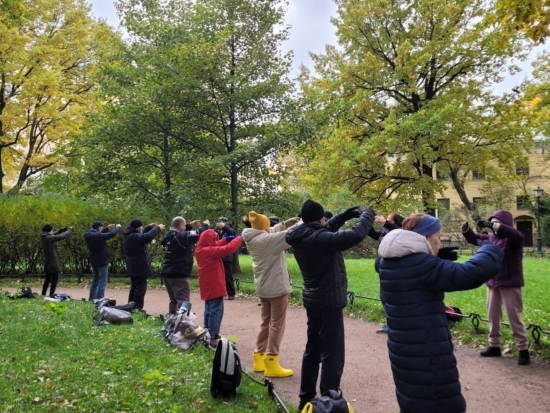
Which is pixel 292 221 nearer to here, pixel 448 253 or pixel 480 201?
pixel 448 253

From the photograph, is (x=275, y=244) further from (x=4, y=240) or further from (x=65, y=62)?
(x=65, y=62)

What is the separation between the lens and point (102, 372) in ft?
19.2

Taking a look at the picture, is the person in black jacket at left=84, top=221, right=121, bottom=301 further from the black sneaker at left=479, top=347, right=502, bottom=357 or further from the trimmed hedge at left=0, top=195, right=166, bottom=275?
the black sneaker at left=479, top=347, right=502, bottom=357

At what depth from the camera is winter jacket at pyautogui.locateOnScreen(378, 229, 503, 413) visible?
314 cm

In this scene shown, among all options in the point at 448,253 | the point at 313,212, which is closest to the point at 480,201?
the point at 313,212

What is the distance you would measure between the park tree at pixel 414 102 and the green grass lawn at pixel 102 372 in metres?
13.4

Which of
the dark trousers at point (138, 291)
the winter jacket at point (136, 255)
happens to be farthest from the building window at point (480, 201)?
the winter jacket at point (136, 255)

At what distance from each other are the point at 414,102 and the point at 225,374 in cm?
2018

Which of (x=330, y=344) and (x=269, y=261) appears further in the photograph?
(x=269, y=261)

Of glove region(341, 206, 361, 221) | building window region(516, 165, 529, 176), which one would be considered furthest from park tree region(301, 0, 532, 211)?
glove region(341, 206, 361, 221)

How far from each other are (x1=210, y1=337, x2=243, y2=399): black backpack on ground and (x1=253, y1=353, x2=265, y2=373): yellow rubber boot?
4.01 feet

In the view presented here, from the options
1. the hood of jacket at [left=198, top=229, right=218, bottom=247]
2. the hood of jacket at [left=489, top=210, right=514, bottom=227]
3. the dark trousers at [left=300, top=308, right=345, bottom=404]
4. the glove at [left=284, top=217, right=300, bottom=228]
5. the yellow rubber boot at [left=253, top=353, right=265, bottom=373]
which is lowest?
the yellow rubber boot at [left=253, top=353, right=265, bottom=373]

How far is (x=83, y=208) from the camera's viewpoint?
1773 centimetres

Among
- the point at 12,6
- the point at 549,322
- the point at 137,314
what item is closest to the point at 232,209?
the point at 137,314
